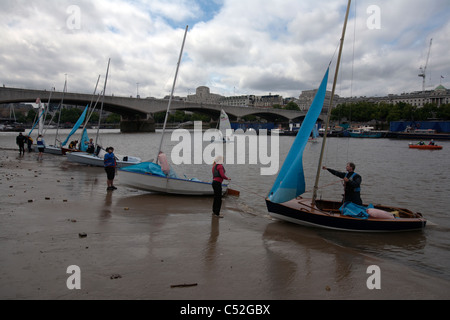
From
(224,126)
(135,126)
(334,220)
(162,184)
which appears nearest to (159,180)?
(162,184)

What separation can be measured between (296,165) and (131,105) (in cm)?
8039

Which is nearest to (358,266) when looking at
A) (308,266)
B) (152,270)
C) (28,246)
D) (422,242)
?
(308,266)

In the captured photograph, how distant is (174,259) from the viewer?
6891 mm

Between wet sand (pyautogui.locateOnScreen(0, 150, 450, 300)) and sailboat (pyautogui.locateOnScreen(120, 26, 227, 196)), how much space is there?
7.53 feet

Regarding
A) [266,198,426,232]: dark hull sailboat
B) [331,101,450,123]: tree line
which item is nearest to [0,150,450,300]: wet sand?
[266,198,426,232]: dark hull sailboat

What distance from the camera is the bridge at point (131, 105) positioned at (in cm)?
6369

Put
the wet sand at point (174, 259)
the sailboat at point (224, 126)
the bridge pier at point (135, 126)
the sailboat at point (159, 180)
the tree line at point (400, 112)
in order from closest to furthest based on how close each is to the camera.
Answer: the wet sand at point (174, 259), the sailboat at point (159, 180), the sailboat at point (224, 126), the bridge pier at point (135, 126), the tree line at point (400, 112)

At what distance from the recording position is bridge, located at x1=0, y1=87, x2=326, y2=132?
209 feet

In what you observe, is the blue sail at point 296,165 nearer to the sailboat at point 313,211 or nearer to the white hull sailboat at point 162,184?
the sailboat at point 313,211

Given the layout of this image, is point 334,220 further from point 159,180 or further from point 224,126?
point 224,126

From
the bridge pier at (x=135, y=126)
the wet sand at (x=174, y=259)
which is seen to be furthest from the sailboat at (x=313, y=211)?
the bridge pier at (x=135, y=126)

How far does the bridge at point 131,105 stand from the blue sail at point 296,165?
4992 centimetres

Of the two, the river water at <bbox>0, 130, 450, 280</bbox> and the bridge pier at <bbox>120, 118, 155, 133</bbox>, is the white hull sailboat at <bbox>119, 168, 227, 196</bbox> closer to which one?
the river water at <bbox>0, 130, 450, 280</bbox>

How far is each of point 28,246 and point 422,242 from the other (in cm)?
1086
